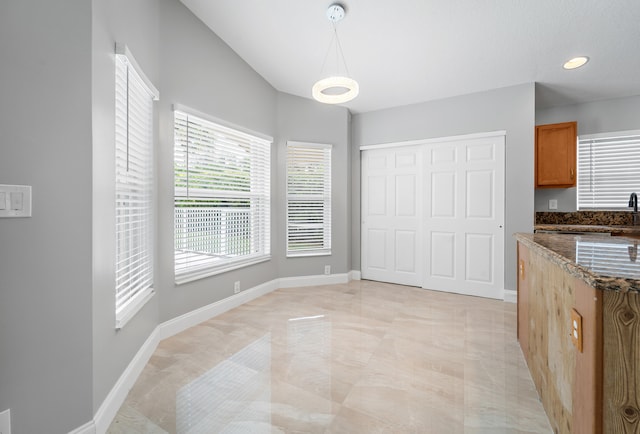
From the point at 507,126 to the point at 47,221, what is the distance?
15.1ft

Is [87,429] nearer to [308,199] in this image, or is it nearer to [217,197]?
[217,197]

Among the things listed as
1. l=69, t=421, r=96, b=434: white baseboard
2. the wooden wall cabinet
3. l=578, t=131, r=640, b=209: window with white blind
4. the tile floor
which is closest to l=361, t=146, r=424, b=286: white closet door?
the tile floor

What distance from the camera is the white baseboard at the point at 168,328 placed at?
60.6 inches

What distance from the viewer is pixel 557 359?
55.3 inches

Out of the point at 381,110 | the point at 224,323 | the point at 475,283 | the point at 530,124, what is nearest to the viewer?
the point at 224,323

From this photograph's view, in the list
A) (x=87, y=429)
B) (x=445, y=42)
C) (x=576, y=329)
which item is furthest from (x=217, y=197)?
(x=576, y=329)

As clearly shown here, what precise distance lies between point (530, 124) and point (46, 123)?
182 inches

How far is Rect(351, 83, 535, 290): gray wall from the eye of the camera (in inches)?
145

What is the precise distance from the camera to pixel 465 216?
4.07 meters

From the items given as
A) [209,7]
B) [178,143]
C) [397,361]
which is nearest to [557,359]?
[397,361]

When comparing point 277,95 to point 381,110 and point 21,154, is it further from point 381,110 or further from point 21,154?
point 21,154

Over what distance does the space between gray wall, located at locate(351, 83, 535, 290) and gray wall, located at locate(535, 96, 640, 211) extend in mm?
1001

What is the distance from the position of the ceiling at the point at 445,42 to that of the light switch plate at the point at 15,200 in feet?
7.33

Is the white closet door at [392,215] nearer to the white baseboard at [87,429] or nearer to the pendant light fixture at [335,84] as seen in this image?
the pendant light fixture at [335,84]
